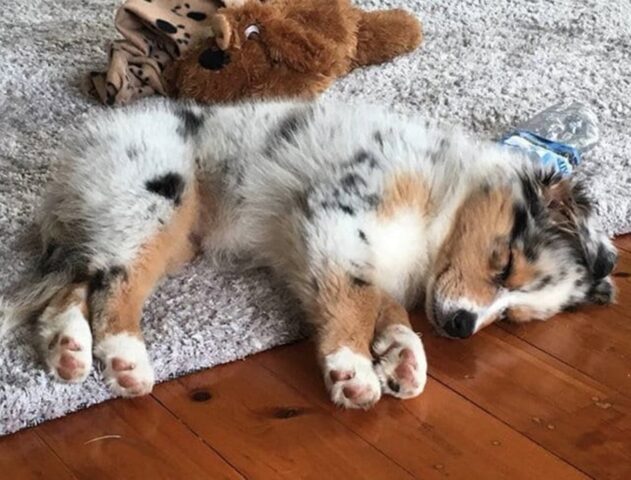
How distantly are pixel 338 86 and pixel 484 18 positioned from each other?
1.09 metres

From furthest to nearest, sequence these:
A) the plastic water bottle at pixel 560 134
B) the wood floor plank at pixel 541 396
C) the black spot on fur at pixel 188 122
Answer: the plastic water bottle at pixel 560 134 < the black spot on fur at pixel 188 122 < the wood floor plank at pixel 541 396

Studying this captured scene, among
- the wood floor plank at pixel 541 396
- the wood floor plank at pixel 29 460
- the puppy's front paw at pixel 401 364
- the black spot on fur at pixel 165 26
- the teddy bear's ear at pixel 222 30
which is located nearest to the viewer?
the wood floor plank at pixel 29 460

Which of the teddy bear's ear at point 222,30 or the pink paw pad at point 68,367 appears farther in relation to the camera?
the teddy bear's ear at point 222,30

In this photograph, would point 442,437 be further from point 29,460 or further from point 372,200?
point 29,460

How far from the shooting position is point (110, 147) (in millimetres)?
2154

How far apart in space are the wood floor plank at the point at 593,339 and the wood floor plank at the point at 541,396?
0.09 feet

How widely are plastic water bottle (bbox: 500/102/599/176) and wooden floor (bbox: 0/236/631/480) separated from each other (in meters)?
0.70

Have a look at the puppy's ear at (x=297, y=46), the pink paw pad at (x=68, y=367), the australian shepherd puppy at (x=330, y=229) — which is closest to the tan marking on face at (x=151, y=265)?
the australian shepherd puppy at (x=330, y=229)

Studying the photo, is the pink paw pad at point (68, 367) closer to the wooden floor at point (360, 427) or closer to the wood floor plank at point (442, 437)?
the wooden floor at point (360, 427)

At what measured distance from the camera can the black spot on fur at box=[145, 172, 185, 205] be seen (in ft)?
6.94

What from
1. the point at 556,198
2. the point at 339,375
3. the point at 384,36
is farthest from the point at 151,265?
the point at 384,36

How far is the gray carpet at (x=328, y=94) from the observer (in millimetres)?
1952

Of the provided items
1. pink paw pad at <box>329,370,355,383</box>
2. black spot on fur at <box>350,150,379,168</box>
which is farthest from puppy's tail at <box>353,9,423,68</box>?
pink paw pad at <box>329,370,355,383</box>

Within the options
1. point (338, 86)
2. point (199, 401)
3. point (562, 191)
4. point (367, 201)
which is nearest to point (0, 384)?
point (199, 401)
